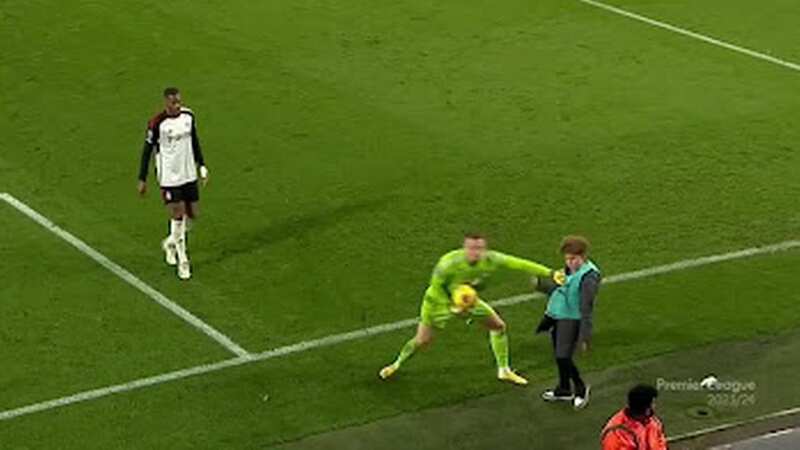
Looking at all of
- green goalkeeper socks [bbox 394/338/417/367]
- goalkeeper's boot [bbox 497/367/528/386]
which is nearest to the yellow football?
green goalkeeper socks [bbox 394/338/417/367]

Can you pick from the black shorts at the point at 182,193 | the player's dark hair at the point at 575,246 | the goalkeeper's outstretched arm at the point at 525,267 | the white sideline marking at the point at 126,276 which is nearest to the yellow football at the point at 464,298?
the goalkeeper's outstretched arm at the point at 525,267

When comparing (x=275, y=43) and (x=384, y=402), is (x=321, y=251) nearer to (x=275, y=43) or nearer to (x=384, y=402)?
(x=384, y=402)

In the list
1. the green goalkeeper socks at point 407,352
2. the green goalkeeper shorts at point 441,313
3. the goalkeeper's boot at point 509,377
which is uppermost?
the green goalkeeper shorts at point 441,313

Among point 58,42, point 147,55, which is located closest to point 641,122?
point 147,55

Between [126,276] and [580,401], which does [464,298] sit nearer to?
[580,401]

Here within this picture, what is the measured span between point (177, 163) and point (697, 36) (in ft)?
42.2

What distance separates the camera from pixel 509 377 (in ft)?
62.6

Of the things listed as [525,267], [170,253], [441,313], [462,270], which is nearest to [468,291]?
[462,270]

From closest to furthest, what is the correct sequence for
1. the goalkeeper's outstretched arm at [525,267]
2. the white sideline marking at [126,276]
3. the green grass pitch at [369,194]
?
1. the goalkeeper's outstretched arm at [525,267]
2. the green grass pitch at [369,194]
3. the white sideline marking at [126,276]

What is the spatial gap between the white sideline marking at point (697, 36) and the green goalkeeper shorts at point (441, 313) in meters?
12.9

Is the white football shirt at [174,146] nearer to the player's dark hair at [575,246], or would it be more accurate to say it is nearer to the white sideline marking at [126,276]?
the white sideline marking at [126,276]

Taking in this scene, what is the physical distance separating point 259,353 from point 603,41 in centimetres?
1323

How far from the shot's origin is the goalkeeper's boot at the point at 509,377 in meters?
19.1

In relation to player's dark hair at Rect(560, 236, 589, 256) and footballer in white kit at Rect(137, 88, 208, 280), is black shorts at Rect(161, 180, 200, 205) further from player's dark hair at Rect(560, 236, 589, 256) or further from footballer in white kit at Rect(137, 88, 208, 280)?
player's dark hair at Rect(560, 236, 589, 256)
